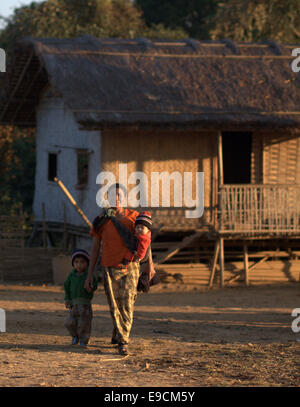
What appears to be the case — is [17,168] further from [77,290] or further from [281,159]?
[77,290]

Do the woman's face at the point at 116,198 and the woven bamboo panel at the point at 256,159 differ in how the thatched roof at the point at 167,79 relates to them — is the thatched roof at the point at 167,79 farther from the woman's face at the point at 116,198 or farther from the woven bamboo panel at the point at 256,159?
the woman's face at the point at 116,198

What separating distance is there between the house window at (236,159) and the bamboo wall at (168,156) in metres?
1.80

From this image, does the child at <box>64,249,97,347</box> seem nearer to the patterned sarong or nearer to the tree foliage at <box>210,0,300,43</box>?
the patterned sarong

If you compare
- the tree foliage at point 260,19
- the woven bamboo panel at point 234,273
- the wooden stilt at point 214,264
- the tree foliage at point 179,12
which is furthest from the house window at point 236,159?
the tree foliage at point 179,12

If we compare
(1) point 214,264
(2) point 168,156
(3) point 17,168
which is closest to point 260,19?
(3) point 17,168

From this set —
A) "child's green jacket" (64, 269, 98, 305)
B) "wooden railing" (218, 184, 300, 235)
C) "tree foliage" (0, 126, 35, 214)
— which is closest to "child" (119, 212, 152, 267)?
"child's green jacket" (64, 269, 98, 305)

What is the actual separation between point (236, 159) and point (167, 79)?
3333 mm

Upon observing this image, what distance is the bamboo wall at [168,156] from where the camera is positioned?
15703mm

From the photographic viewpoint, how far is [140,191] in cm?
1571

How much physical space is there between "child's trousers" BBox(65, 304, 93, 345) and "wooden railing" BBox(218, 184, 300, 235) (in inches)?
287

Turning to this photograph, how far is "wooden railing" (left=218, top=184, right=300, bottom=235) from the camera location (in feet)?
51.2

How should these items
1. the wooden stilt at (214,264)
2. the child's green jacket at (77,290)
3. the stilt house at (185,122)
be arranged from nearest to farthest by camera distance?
the child's green jacket at (77,290) → the stilt house at (185,122) → the wooden stilt at (214,264)

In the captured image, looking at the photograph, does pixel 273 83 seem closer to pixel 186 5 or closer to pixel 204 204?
pixel 204 204

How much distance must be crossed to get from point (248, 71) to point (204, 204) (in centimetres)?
305
